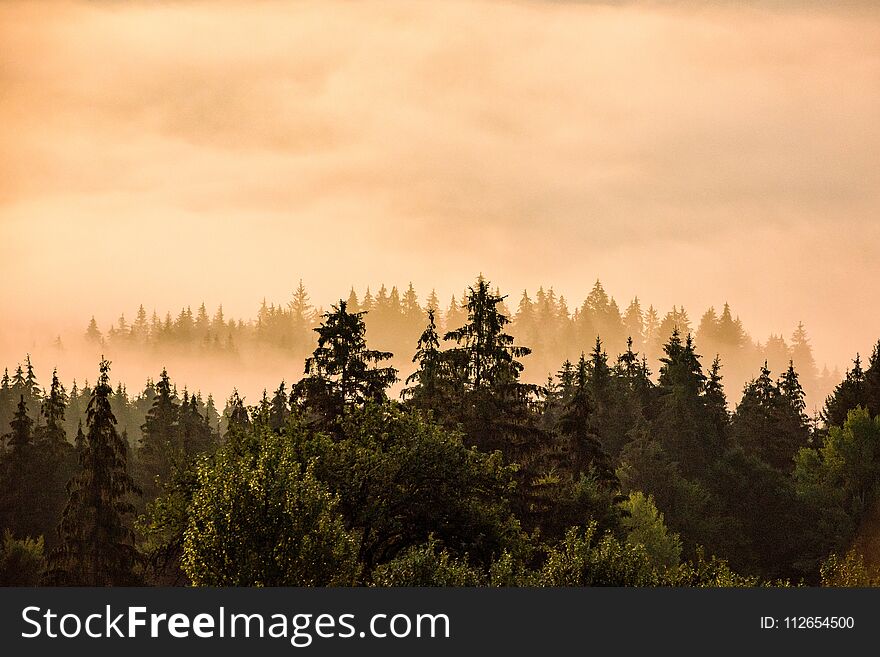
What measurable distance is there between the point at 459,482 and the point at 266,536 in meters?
12.8

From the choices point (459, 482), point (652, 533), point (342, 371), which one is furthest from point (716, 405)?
point (459, 482)

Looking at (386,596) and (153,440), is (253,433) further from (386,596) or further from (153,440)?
(153,440)

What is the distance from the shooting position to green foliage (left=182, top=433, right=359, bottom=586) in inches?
1436

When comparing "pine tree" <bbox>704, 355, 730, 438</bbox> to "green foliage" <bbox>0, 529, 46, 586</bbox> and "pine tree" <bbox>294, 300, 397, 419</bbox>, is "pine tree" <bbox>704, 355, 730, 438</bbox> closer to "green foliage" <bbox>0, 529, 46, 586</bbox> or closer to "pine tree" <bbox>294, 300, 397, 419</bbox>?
"pine tree" <bbox>294, 300, 397, 419</bbox>

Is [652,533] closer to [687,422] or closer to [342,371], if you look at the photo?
[687,422]

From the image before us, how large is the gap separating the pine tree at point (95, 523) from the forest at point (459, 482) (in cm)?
12

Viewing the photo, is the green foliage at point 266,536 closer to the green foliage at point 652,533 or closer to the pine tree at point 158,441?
the green foliage at point 652,533

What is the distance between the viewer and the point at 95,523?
6544cm

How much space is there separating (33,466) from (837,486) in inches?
2915

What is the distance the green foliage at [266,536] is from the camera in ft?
120

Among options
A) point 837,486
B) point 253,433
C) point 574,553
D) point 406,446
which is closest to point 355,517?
point 406,446

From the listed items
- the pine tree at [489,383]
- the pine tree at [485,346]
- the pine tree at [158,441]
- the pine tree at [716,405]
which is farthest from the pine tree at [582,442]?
the pine tree at [158,441]

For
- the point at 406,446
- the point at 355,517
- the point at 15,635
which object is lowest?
the point at 15,635

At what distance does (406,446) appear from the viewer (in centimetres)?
4816
